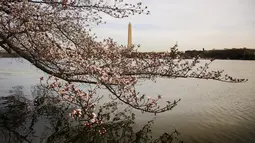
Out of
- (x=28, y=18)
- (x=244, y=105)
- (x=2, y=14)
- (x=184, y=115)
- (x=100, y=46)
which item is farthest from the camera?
(x=244, y=105)

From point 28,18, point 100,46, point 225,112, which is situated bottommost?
point 225,112

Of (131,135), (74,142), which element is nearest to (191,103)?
(131,135)

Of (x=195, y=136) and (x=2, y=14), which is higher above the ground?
(x=2, y=14)

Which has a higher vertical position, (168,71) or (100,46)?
(100,46)

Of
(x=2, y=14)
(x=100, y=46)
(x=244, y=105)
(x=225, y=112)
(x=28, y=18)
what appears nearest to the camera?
(x=28, y=18)

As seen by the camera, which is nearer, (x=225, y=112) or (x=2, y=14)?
(x=2, y=14)

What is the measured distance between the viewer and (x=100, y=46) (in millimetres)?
9984

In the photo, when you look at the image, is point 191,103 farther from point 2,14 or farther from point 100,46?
point 2,14

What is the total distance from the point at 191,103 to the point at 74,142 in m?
8.92

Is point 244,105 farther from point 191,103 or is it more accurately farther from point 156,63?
point 156,63

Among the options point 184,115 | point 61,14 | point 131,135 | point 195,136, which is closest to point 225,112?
point 184,115

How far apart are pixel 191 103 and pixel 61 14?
9.37m

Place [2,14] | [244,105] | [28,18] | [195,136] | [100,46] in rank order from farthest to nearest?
[244,105] → [100,46] → [195,136] → [2,14] → [28,18]

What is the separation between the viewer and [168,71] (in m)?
9.14
